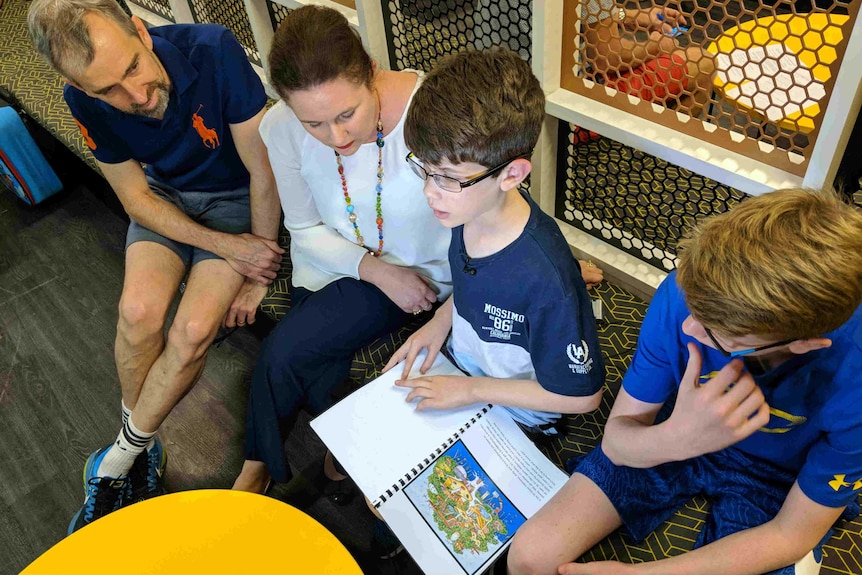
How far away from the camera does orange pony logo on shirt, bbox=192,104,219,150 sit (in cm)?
167

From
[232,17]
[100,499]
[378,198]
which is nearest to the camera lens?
[378,198]

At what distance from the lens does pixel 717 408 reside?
947 millimetres

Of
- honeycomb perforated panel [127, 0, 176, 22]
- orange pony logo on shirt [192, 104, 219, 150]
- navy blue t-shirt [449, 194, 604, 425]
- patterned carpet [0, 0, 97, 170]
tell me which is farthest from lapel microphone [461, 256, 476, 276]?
honeycomb perforated panel [127, 0, 176, 22]

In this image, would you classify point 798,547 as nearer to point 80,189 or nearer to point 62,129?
point 62,129

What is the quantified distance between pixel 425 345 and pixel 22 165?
89.3 inches

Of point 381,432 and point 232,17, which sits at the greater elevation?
point 232,17

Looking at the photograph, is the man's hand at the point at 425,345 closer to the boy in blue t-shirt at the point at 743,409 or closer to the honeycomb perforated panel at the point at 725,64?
the boy in blue t-shirt at the point at 743,409

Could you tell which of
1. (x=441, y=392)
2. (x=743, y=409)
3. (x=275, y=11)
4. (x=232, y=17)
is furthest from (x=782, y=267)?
(x=232, y=17)

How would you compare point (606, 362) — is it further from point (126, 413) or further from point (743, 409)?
point (126, 413)

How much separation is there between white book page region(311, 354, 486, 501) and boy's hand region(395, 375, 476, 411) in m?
0.03

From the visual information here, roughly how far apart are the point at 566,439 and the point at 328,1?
1461 millimetres

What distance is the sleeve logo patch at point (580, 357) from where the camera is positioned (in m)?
1.12

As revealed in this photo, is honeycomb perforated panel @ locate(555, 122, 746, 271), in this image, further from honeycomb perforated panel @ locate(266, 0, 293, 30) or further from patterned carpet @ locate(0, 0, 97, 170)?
patterned carpet @ locate(0, 0, 97, 170)

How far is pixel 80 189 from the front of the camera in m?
2.95
